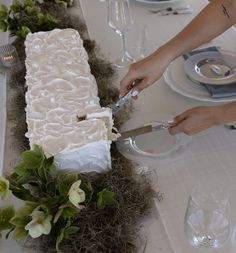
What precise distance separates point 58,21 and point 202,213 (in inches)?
36.4

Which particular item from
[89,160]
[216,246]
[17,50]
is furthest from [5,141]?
[216,246]

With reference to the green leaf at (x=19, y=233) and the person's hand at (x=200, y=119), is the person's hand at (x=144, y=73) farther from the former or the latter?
the green leaf at (x=19, y=233)

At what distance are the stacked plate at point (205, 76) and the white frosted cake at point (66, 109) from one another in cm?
26

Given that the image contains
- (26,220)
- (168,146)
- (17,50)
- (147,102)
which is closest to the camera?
(26,220)

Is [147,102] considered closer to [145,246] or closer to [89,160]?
[89,160]

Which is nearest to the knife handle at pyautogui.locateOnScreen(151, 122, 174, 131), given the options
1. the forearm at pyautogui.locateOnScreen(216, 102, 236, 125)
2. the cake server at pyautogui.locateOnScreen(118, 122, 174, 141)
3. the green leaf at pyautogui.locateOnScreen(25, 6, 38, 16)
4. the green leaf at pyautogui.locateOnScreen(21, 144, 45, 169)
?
the cake server at pyautogui.locateOnScreen(118, 122, 174, 141)

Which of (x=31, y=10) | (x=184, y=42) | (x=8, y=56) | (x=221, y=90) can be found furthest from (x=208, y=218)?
(x=31, y=10)

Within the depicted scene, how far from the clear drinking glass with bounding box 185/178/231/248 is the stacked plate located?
362 mm

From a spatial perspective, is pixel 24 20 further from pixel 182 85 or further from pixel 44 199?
pixel 44 199

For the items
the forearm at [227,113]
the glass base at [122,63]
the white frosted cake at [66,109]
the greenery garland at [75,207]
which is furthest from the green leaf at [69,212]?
the glass base at [122,63]

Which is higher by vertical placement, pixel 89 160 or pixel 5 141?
pixel 89 160

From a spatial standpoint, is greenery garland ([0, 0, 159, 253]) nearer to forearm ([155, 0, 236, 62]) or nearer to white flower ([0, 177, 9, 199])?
white flower ([0, 177, 9, 199])

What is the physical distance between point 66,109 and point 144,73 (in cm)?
27

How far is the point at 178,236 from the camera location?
0.70 meters
